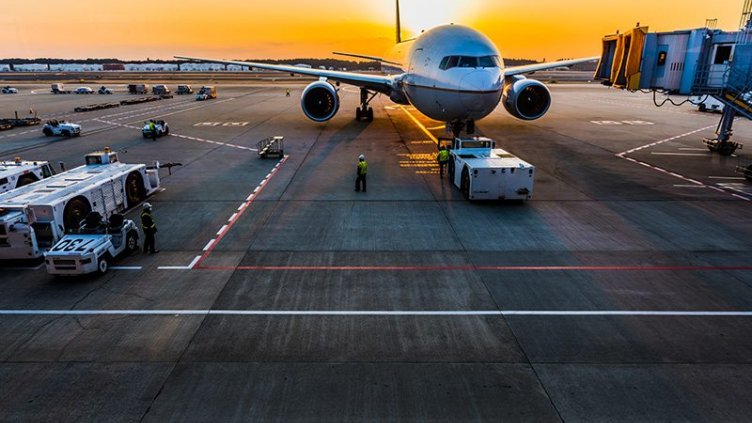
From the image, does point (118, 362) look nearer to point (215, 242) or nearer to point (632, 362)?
point (215, 242)

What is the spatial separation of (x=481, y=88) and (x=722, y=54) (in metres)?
14.6

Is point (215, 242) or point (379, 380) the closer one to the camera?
point (379, 380)

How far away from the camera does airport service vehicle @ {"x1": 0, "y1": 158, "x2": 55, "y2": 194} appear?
58.5 ft

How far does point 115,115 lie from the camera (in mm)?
51000

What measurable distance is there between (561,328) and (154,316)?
9590 millimetres

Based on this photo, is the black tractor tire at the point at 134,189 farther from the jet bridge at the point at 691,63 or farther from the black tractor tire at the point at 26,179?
the jet bridge at the point at 691,63

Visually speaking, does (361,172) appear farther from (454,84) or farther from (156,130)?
(156,130)

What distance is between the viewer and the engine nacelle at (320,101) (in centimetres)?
3550

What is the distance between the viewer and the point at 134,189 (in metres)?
19.3

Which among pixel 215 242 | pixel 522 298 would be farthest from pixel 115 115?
pixel 522 298

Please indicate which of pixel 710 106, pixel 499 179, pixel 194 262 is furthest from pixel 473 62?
pixel 710 106

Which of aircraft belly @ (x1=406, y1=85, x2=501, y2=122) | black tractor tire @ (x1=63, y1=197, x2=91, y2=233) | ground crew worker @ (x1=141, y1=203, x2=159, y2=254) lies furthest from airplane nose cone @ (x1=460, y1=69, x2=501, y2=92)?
black tractor tire @ (x1=63, y1=197, x2=91, y2=233)

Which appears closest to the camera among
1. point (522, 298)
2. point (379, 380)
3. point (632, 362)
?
point (379, 380)

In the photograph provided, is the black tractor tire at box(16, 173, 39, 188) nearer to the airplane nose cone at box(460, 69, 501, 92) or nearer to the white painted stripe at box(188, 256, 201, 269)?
the white painted stripe at box(188, 256, 201, 269)
